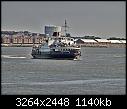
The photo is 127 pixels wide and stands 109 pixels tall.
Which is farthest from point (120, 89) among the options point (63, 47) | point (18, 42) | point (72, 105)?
point (18, 42)

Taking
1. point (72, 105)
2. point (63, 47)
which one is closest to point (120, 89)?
point (72, 105)

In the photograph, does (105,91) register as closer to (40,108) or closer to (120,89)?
(120,89)

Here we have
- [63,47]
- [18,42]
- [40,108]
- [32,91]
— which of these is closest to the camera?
[40,108]

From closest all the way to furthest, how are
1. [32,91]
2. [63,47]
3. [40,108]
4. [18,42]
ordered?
[40,108] → [32,91] → [63,47] → [18,42]

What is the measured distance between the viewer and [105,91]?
12492mm

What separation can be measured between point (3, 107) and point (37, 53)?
27.2 m

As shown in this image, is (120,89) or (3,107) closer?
(3,107)

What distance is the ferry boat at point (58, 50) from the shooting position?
3266cm

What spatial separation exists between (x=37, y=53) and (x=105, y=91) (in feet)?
74.9

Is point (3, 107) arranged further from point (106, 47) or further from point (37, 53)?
point (106, 47)

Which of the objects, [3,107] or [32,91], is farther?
[32,91]

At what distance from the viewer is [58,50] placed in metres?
33.2

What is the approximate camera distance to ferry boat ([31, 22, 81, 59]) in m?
32.7

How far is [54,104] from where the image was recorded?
782cm
